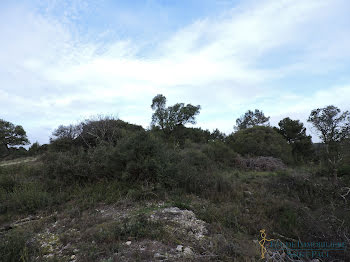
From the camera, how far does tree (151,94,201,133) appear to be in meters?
22.4

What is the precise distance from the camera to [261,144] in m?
15.2

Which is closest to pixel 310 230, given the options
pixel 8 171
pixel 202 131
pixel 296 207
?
pixel 296 207

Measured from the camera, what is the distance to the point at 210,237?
326 centimetres

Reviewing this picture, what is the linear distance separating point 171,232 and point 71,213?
2.78 meters

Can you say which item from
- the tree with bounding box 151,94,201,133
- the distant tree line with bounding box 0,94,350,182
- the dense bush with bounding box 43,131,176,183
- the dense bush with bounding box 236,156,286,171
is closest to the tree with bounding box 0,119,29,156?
the distant tree line with bounding box 0,94,350,182

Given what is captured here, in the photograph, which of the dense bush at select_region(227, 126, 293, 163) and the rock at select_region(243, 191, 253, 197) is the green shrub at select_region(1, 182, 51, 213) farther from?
the dense bush at select_region(227, 126, 293, 163)

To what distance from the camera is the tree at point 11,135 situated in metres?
24.1

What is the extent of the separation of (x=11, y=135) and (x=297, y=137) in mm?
38792

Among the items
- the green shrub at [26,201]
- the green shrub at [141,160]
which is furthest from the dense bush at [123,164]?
the green shrub at [26,201]

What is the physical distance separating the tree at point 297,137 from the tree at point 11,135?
36.3 m

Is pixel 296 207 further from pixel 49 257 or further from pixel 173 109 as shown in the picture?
pixel 173 109

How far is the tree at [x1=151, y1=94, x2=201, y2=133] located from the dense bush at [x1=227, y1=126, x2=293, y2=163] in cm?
764

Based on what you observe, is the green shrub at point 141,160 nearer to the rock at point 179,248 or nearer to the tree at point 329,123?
A: the rock at point 179,248

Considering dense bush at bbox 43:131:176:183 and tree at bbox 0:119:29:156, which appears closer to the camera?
dense bush at bbox 43:131:176:183
